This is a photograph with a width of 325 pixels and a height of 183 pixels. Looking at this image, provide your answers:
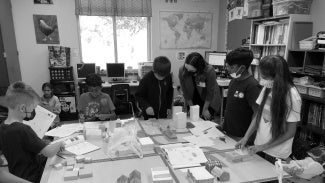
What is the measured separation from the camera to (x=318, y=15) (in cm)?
307

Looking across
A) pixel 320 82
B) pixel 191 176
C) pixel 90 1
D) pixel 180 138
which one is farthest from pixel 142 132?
pixel 90 1

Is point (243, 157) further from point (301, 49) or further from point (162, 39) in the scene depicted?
point (162, 39)

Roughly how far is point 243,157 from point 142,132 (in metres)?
0.89

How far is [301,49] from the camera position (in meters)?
2.91

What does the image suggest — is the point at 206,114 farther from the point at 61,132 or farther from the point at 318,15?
the point at 318,15

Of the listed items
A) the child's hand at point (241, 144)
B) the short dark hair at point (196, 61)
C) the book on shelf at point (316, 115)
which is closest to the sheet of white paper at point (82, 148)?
the child's hand at point (241, 144)

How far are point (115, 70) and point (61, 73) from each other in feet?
3.43

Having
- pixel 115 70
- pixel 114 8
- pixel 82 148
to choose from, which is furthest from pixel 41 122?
pixel 114 8

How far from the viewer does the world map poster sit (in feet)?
17.3

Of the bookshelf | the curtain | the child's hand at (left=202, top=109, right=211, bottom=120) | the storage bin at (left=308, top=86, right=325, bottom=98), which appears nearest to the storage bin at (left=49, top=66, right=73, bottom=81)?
the curtain

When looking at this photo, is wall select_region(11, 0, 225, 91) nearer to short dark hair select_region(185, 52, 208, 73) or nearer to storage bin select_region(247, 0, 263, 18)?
storage bin select_region(247, 0, 263, 18)

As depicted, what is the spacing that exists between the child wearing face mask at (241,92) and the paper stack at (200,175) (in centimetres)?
64

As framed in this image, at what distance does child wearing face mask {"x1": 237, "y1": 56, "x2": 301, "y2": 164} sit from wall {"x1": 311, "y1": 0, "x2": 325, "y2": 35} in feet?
6.54

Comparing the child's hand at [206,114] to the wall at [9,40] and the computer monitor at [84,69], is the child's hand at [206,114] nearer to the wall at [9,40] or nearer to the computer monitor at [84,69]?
the computer monitor at [84,69]
